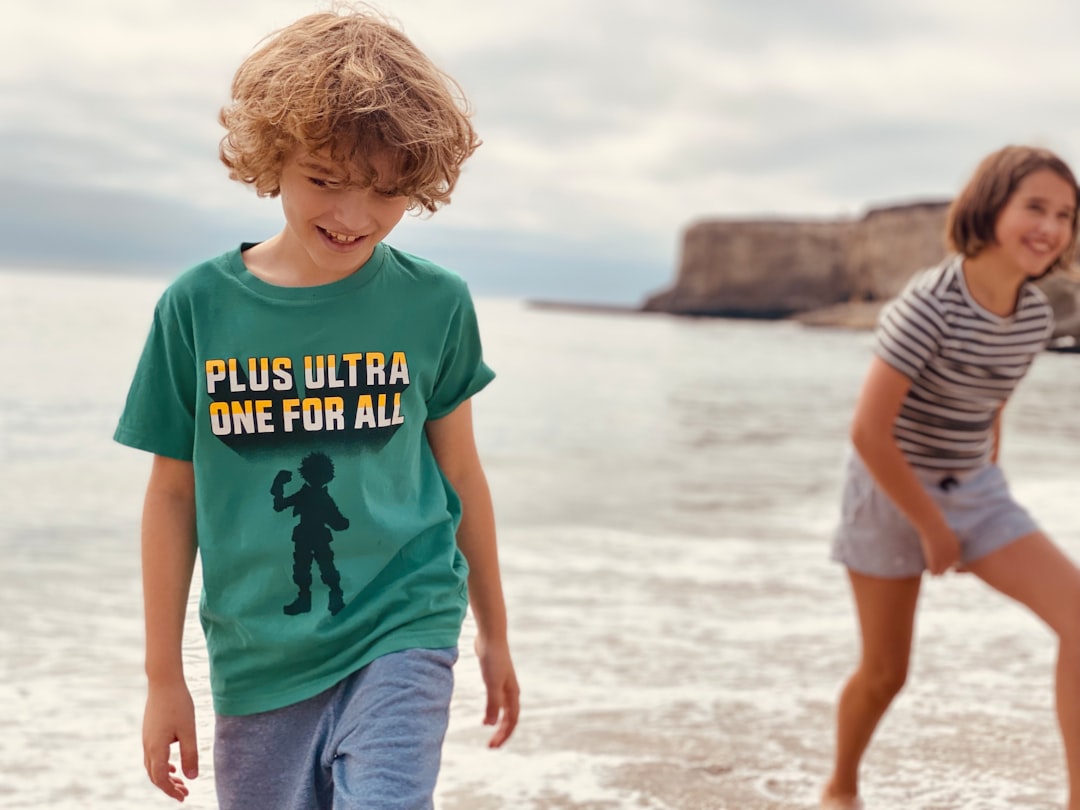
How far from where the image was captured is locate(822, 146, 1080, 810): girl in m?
2.93

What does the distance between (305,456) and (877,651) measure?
191 cm

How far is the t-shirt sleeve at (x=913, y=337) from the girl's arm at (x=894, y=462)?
0.03m

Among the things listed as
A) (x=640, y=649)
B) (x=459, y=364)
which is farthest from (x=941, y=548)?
(x=640, y=649)

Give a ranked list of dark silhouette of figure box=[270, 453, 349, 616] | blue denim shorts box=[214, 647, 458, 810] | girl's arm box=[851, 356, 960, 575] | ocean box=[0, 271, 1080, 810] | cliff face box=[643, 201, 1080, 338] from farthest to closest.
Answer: cliff face box=[643, 201, 1080, 338]
ocean box=[0, 271, 1080, 810]
girl's arm box=[851, 356, 960, 575]
dark silhouette of figure box=[270, 453, 349, 616]
blue denim shorts box=[214, 647, 458, 810]

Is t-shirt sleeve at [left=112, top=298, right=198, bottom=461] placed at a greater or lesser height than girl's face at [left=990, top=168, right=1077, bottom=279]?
lesser

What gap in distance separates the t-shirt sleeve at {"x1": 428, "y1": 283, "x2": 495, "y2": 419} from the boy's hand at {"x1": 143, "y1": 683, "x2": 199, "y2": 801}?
588 millimetres

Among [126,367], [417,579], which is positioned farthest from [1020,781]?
[126,367]

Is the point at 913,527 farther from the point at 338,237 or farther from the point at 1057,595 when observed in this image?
the point at 338,237

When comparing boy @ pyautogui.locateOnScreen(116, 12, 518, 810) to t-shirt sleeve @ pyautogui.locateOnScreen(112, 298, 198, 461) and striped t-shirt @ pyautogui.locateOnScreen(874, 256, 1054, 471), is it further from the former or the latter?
striped t-shirt @ pyautogui.locateOnScreen(874, 256, 1054, 471)

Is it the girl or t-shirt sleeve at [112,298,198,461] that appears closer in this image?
t-shirt sleeve at [112,298,198,461]

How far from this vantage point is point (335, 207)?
1682 millimetres

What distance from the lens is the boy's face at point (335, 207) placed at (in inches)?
66.0

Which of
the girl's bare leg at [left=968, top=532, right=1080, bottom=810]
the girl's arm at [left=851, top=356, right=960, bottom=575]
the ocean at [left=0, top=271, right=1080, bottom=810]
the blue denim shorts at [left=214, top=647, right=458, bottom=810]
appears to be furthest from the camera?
the ocean at [left=0, top=271, right=1080, bottom=810]

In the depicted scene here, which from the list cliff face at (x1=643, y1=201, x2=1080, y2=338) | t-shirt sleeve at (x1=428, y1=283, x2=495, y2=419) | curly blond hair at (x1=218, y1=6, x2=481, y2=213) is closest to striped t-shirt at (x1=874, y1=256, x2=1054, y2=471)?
t-shirt sleeve at (x1=428, y1=283, x2=495, y2=419)
